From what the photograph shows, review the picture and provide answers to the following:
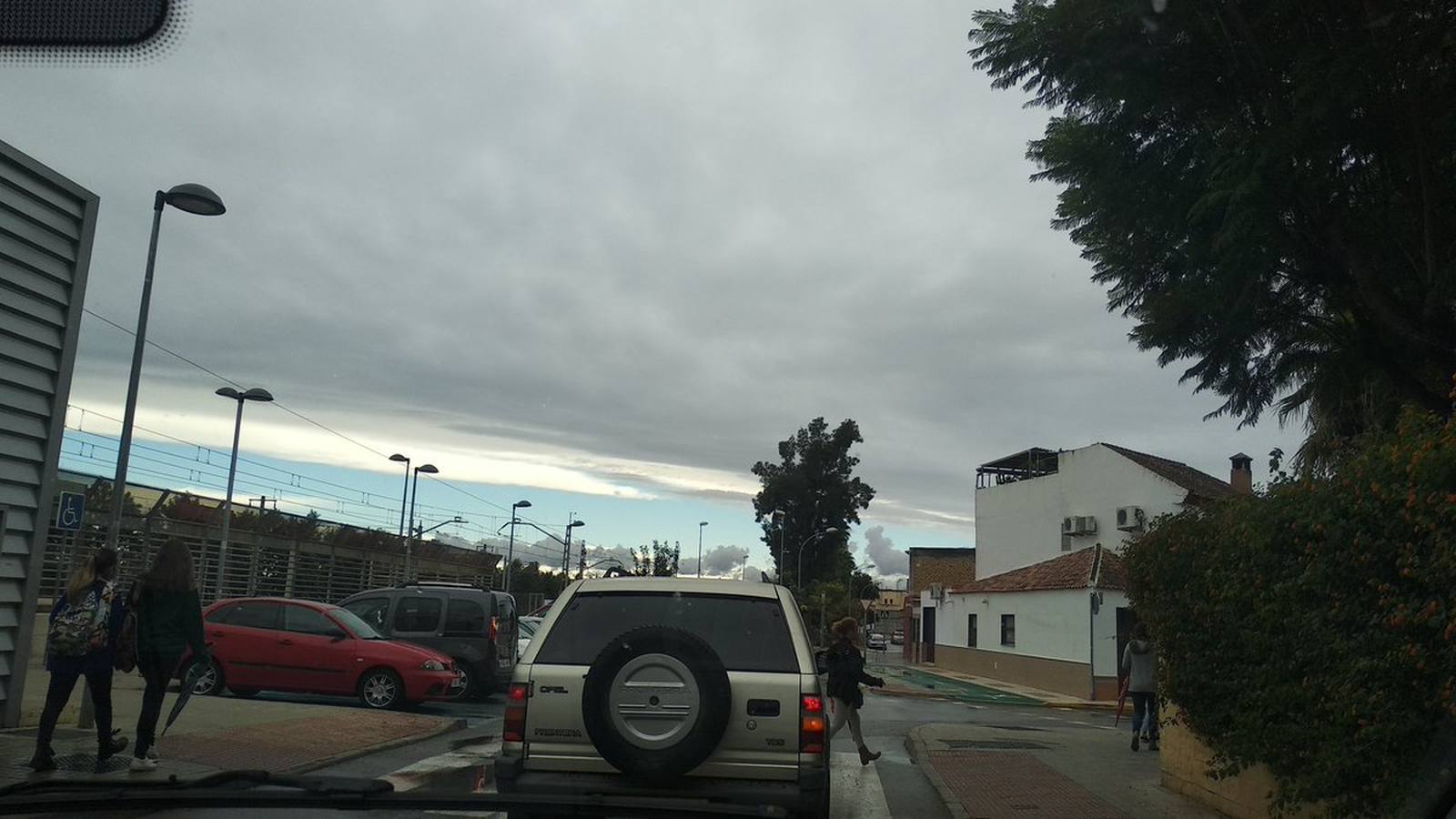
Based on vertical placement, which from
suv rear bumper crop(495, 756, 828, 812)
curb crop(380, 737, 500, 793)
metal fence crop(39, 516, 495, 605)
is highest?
metal fence crop(39, 516, 495, 605)

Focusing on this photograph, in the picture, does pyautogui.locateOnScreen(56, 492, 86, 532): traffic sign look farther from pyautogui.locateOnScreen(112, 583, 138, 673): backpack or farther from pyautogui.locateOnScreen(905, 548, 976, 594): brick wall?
pyautogui.locateOnScreen(905, 548, 976, 594): brick wall

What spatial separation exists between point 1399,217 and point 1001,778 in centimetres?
664

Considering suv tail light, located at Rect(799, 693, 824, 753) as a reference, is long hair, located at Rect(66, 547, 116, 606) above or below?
above

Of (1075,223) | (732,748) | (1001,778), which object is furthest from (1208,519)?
(732,748)

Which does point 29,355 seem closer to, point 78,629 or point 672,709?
point 78,629

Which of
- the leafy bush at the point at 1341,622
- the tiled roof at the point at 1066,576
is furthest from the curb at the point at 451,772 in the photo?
the tiled roof at the point at 1066,576

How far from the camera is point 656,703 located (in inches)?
227

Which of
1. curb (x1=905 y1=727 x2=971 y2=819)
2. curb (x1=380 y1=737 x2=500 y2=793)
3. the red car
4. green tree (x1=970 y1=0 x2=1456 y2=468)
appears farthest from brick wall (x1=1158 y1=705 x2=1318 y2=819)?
the red car

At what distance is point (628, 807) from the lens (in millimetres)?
3594

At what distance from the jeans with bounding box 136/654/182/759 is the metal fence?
28.4 ft

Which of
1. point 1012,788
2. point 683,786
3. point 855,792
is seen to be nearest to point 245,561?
point 855,792

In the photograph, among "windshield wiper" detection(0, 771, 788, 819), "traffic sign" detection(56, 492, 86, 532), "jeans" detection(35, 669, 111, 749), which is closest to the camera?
"windshield wiper" detection(0, 771, 788, 819)

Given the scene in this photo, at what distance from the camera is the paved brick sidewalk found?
901 centimetres

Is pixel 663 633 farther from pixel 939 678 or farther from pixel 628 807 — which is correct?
pixel 939 678
